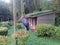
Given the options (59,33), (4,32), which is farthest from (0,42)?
(59,33)

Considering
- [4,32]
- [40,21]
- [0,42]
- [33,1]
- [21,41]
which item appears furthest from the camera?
Result: [33,1]

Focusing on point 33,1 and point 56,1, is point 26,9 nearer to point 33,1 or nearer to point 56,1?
point 33,1

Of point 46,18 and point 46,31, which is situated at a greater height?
point 46,18

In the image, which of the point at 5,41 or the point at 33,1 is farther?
the point at 33,1

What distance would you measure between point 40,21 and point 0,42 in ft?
44.4

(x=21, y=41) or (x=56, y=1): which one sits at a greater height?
(x=56, y=1)

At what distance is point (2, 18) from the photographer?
132 feet

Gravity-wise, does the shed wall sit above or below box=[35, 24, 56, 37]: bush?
above

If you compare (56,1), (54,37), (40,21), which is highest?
(56,1)

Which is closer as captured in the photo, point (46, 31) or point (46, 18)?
point (46, 31)

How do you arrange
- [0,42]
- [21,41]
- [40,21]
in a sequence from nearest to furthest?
[0,42] → [21,41] → [40,21]

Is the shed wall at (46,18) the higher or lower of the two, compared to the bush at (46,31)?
higher

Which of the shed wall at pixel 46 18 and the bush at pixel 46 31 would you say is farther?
the shed wall at pixel 46 18

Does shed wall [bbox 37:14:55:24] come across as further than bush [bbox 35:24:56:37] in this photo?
Yes
